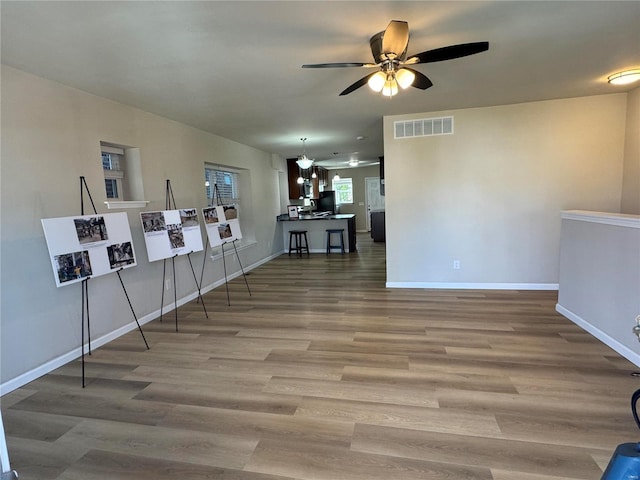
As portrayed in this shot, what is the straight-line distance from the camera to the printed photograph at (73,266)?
2.67m

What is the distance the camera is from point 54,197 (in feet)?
9.61

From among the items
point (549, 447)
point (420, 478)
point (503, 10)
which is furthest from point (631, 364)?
point (503, 10)

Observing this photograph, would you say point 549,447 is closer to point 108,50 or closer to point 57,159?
point 108,50

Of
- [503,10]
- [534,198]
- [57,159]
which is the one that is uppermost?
[503,10]

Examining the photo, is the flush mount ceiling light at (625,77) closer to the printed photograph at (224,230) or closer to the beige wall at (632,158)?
the beige wall at (632,158)

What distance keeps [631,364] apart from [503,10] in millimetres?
2798

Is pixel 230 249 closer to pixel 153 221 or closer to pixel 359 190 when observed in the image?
pixel 153 221

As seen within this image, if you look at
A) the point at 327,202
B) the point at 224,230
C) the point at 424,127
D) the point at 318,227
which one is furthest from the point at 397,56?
the point at 327,202

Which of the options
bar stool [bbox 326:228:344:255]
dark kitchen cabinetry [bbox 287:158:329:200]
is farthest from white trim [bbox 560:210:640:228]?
dark kitchen cabinetry [bbox 287:158:329:200]

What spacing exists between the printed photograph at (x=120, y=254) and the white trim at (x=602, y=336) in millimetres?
4496

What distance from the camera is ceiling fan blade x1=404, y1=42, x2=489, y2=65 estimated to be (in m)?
2.01

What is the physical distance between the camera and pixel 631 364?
8.55 ft

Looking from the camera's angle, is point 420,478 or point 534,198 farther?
point 534,198

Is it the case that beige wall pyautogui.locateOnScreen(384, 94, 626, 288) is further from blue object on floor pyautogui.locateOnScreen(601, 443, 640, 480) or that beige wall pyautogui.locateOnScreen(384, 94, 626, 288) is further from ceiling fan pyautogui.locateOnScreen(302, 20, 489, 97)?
blue object on floor pyautogui.locateOnScreen(601, 443, 640, 480)
